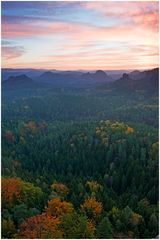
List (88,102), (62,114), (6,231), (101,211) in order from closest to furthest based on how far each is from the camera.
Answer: (6,231) < (101,211) < (62,114) < (88,102)

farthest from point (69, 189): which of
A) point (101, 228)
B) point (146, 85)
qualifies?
point (146, 85)

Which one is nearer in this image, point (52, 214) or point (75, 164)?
point (52, 214)

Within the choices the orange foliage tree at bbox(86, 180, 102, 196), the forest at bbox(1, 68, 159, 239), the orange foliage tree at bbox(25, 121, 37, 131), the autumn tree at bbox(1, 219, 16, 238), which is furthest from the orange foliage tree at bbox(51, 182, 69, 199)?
the orange foliage tree at bbox(25, 121, 37, 131)

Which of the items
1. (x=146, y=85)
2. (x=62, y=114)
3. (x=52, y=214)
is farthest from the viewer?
(x=146, y=85)

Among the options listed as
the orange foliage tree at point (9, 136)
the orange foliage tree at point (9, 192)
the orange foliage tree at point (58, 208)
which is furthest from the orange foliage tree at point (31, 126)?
the orange foliage tree at point (58, 208)

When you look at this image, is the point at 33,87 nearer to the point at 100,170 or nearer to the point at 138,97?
the point at 138,97

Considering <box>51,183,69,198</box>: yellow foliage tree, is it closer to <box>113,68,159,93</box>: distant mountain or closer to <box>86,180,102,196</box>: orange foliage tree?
<box>86,180,102,196</box>: orange foliage tree

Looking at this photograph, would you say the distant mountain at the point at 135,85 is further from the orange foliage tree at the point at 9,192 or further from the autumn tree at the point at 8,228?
the autumn tree at the point at 8,228
